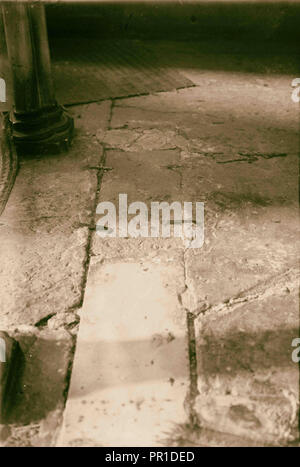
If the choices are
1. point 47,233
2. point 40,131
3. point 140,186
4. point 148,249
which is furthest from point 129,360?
point 40,131

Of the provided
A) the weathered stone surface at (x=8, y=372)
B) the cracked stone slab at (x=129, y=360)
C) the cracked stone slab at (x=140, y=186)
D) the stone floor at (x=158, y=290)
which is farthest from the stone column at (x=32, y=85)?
the weathered stone surface at (x=8, y=372)

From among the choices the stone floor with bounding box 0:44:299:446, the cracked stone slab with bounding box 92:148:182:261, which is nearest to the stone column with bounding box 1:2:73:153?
the stone floor with bounding box 0:44:299:446

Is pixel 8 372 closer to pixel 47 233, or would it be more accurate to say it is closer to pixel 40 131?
pixel 47 233

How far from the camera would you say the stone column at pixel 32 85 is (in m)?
2.11

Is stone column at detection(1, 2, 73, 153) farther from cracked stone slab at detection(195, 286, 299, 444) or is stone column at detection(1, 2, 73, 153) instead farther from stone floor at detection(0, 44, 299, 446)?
cracked stone slab at detection(195, 286, 299, 444)

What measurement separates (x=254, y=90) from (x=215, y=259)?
1654 mm

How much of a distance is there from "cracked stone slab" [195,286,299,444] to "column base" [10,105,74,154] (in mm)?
1254

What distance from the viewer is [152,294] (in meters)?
1.63

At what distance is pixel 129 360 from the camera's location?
1.41 metres

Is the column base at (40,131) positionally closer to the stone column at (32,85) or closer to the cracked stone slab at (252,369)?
the stone column at (32,85)

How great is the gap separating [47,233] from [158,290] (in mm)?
534

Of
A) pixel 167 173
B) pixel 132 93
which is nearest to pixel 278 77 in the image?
pixel 132 93

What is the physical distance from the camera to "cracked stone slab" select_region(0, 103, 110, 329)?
1617 millimetres
